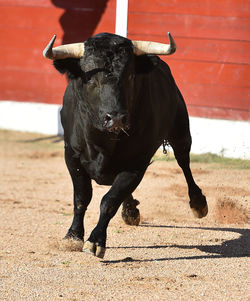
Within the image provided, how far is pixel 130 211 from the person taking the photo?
5.88m

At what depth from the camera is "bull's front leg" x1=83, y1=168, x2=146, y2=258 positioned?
178 inches

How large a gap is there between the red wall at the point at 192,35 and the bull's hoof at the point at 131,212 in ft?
12.2

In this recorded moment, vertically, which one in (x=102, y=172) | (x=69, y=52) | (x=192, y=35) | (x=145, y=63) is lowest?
(x=192, y=35)

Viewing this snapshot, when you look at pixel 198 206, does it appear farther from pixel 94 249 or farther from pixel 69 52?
pixel 69 52

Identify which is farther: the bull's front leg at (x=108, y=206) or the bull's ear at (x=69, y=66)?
the bull's ear at (x=69, y=66)

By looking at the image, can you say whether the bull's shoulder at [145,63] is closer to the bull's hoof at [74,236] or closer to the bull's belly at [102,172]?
the bull's belly at [102,172]

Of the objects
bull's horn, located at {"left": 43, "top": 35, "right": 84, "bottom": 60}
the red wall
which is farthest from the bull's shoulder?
the red wall

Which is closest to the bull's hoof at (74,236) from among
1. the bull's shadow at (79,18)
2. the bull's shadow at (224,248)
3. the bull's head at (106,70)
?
the bull's shadow at (224,248)

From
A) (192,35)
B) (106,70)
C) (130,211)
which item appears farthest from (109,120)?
(192,35)

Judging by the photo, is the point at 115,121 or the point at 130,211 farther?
the point at 130,211

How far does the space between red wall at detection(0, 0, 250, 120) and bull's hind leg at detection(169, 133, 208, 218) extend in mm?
3089

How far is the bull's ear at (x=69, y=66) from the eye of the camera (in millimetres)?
4758

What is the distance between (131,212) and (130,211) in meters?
0.01

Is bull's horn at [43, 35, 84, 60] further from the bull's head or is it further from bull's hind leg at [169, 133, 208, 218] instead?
bull's hind leg at [169, 133, 208, 218]
